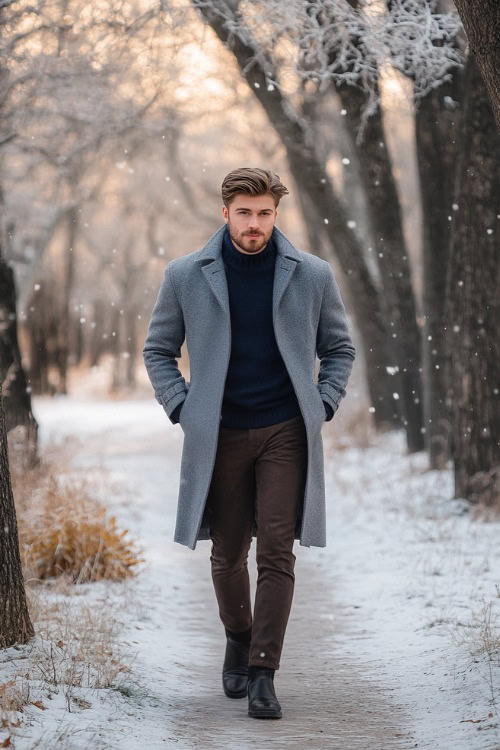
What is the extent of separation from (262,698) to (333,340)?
4.93 feet

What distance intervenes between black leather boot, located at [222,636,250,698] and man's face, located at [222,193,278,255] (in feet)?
5.64

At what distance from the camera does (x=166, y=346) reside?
460 centimetres

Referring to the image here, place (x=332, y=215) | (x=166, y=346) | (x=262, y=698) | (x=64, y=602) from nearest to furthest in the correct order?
(x=262, y=698) < (x=166, y=346) < (x=64, y=602) < (x=332, y=215)

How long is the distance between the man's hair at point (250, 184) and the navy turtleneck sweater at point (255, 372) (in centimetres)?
39

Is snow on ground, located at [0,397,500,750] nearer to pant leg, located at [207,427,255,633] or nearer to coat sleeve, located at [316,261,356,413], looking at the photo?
pant leg, located at [207,427,255,633]

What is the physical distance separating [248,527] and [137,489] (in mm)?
7104

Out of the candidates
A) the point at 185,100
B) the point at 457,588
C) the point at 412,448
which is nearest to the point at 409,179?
the point at 185,100

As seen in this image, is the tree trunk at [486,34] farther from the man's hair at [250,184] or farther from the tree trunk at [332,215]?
the tree trunk at [332,215]

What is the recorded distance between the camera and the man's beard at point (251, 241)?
4.40 m

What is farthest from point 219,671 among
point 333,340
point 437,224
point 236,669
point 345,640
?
point 437,224

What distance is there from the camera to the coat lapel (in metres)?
4.40

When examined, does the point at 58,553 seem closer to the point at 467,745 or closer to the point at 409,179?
the point at 467,745

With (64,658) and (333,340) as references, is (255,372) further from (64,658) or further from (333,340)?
(64,658)

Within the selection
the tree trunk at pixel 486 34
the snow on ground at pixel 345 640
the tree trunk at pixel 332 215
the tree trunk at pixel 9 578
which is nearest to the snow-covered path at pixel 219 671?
the snow on ground at pixel 345 640
